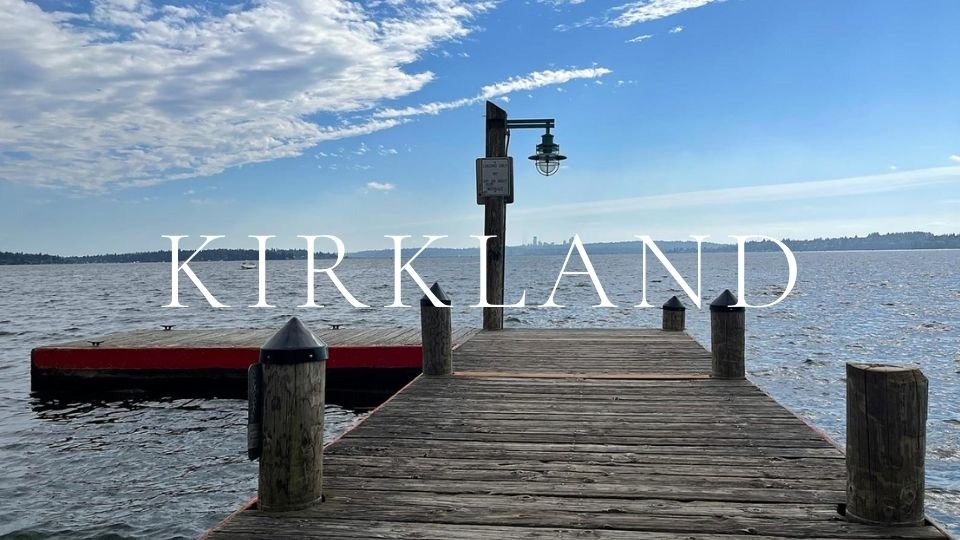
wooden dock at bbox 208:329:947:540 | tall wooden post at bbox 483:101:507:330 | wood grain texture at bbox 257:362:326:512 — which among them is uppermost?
tall wooden post at bbox 483:101:507:330

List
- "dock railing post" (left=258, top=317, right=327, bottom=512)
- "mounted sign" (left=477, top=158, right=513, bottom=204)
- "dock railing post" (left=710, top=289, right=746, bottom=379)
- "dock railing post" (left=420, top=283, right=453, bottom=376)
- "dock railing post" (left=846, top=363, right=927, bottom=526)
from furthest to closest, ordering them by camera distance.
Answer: "mounted sign" (left=477, top=158, right=513, bottom=204)
"dock railing post" (left=420, top=283, right=453, bottom=376)
"dock railing post" (left=710, top=289, right=746, bottom=379)
"dock railing post" (left=258, top=317, right=327, bottom=512)
"dock railing post" (left=846, top=363, right=927, bottom=526)

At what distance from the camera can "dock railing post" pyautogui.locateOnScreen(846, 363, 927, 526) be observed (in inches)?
136

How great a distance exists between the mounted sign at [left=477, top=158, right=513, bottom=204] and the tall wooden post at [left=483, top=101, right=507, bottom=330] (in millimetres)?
145

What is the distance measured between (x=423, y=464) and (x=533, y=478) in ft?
2.58

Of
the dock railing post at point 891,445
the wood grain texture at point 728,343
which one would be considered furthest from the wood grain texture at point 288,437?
the wood grain texture at point 728,343

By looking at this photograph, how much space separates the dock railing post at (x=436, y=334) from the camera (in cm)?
759

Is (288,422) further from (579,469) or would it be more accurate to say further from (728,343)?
(728,343)

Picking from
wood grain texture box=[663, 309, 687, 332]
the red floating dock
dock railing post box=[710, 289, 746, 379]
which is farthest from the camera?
wood grain texture box=[663, 309, 687, 332]

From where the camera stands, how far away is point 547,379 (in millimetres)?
7605

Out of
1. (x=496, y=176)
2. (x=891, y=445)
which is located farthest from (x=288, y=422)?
(x=496, y=176)

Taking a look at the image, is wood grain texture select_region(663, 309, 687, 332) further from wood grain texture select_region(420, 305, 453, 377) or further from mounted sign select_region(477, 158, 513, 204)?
wood grain texture select_region(420, 305, 453, 377)

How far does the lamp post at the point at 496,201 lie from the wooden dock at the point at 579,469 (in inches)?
214

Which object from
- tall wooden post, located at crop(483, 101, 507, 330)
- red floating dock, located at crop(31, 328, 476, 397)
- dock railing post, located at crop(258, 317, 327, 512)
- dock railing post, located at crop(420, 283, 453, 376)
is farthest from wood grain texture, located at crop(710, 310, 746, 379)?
tall wooden post, located at crop(483, 101, 507, 330)

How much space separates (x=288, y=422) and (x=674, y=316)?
9784mm
